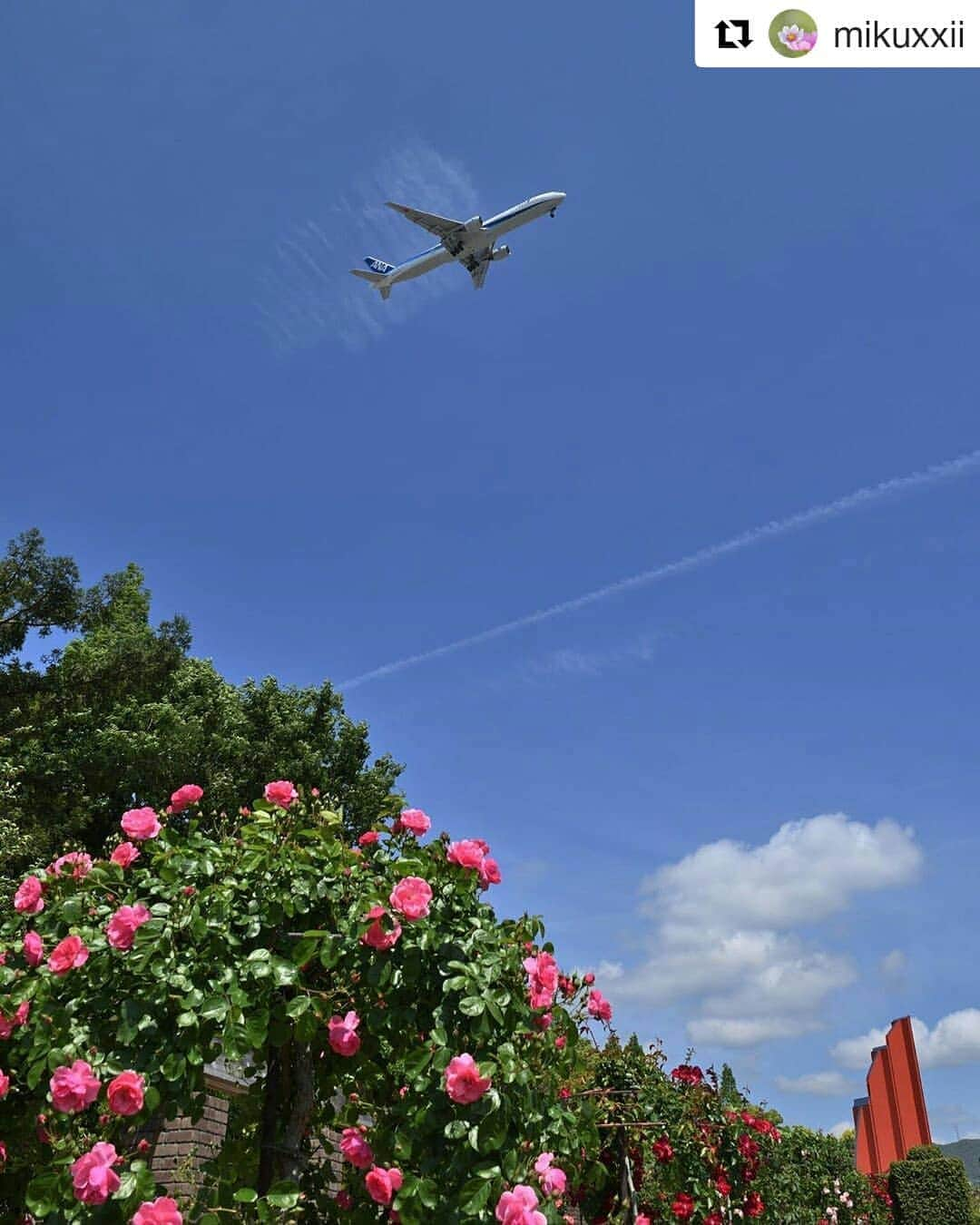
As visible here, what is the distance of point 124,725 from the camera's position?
26.9m

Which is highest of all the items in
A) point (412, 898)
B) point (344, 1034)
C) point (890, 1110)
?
point (890, 1110)

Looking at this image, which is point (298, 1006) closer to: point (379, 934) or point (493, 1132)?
point (379, 934)

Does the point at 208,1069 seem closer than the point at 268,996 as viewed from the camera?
No

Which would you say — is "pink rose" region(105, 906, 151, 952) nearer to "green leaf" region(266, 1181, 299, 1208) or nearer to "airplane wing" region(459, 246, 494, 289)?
"green leaf" region(266, 1181, 299, 1208)

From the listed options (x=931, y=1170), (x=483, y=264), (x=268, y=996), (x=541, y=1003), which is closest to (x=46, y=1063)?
(x=268, y=996)

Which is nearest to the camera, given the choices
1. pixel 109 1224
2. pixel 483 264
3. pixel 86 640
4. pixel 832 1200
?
pixel 109 1224

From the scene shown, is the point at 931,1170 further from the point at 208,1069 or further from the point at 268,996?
the point at 268,996

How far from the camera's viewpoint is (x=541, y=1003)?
13.2 feet

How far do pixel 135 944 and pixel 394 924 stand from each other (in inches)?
40.9

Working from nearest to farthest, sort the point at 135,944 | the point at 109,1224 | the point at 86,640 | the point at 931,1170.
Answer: the point at 109,1224, the point at 135,944, the point at 931,1170, the point at 86,640

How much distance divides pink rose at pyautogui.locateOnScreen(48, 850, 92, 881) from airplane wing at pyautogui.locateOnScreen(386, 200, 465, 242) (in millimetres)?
31124

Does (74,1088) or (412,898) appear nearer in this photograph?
(74,1088)

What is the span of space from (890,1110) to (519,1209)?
2664 centimetres

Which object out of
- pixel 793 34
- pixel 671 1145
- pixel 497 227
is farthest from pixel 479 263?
pixel 671 1145
